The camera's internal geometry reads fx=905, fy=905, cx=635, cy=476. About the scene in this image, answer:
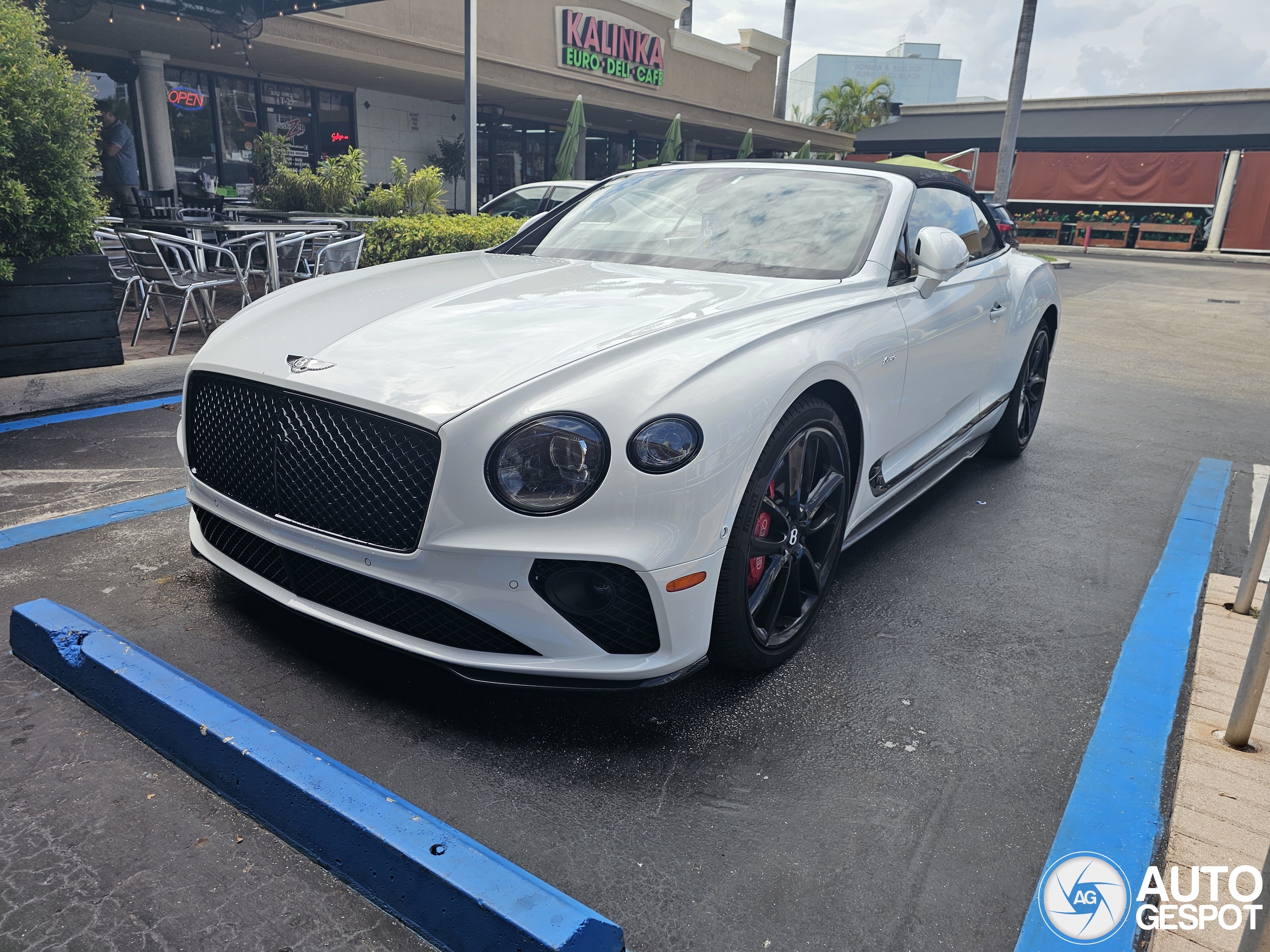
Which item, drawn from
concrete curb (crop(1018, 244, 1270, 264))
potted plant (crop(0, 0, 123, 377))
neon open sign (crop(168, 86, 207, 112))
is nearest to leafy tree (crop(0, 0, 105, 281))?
potted plant (crop(0, 0, 123, 377))

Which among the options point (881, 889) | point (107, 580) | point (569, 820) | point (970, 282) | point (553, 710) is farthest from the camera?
point (970, 282)

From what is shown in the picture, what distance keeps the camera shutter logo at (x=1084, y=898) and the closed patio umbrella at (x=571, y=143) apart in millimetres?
16752

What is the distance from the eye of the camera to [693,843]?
1.98 m

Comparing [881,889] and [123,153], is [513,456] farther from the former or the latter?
[123,153]

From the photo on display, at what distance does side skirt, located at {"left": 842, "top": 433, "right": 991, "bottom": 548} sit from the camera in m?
3.15

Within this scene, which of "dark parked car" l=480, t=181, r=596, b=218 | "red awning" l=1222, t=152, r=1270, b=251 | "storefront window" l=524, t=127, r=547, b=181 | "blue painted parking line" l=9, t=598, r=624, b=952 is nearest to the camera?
"blue painted parking line" l=9, t=598, r=624, b=952

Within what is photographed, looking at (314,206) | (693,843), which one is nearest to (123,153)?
(314,206)

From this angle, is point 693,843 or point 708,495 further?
point 708,495

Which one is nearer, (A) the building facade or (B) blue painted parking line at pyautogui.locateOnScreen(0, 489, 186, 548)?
(B) blue painted parking line at pyautogui.locateOnScreen(0, 489, 186, 548)

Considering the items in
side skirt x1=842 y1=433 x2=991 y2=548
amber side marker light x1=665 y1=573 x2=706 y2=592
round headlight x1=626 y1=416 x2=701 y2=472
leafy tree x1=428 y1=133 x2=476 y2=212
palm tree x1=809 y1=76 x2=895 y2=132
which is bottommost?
side skirt x1=842 y1=433 x2=991 y2=548

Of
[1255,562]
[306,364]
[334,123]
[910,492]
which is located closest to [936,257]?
[910,492]

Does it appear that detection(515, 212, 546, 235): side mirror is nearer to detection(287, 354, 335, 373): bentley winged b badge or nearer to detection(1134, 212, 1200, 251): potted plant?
detection(287, 354, 335, 373): bentley winged b badge

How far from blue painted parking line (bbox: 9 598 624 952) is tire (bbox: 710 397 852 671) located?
0.94 metres

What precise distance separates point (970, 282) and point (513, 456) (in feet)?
8.51
